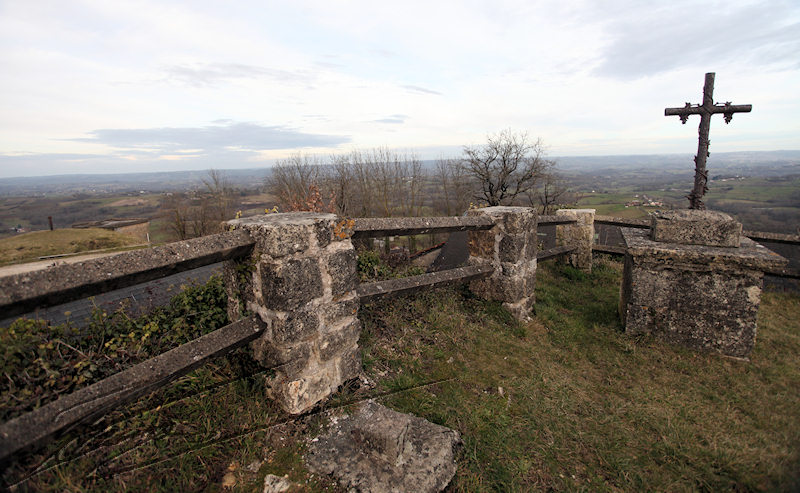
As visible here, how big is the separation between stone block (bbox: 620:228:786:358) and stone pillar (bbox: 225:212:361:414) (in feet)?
10.4

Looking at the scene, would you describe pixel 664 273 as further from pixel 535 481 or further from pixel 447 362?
pixel 535 481

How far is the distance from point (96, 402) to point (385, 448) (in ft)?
4.93

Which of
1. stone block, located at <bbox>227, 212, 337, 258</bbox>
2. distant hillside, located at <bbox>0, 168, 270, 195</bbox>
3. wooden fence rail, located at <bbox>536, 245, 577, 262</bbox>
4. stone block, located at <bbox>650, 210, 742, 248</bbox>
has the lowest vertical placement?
wooden fence rail, located at <bbox>536, 245, 577, 262</bbox>

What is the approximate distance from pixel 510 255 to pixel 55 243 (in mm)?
22906

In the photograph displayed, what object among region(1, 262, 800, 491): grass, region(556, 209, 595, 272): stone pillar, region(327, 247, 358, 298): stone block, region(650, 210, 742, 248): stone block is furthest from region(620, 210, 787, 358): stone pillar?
region(327, 247, 358, 298): stone block

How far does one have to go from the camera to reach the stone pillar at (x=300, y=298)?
7.81 ft

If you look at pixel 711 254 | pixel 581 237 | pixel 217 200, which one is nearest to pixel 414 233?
pixel 711 254

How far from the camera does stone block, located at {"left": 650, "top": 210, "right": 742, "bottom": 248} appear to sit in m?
3.77

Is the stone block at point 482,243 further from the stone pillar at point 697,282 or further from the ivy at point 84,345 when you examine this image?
the ivy at point 84,345

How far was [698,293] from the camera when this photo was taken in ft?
12.1

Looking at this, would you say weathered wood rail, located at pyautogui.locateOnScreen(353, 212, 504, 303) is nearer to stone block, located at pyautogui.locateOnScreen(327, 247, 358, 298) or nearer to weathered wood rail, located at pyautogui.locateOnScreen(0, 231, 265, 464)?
stone block, located at pyautogui.locateOnScreen(327, 247, 358, 298)

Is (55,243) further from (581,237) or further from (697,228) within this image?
(697,228)

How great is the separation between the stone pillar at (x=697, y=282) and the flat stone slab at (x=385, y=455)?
288 cm

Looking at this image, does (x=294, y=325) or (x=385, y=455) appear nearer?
(x=385, y=455)
